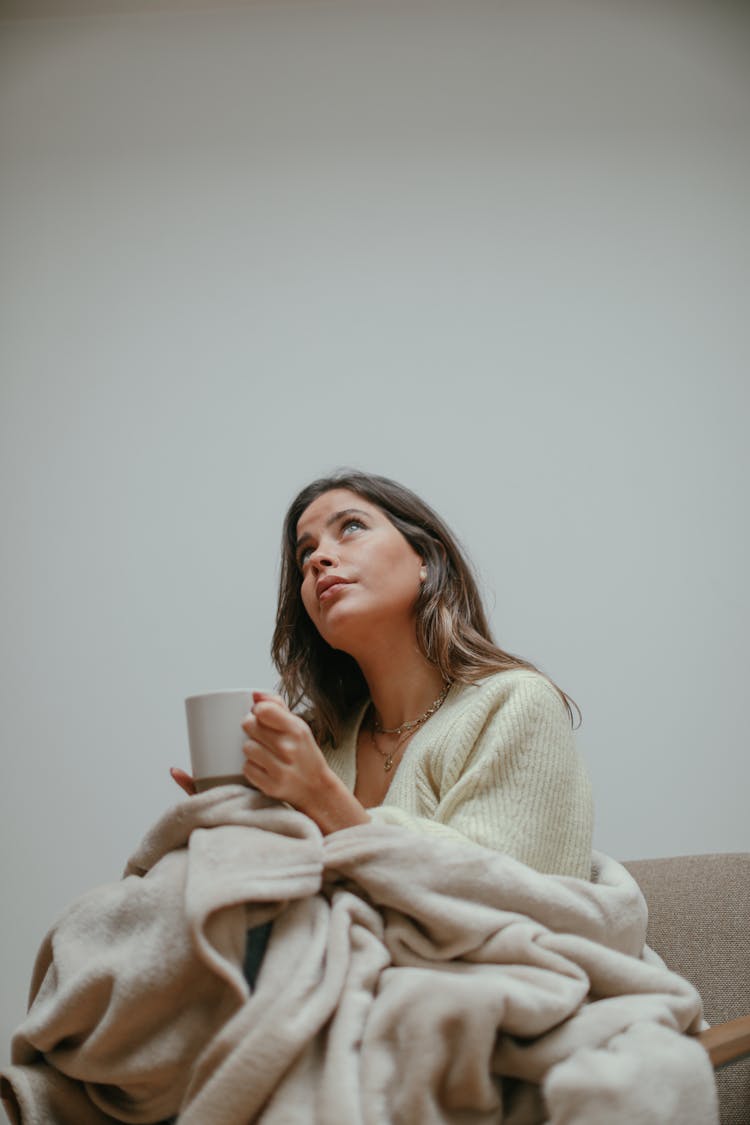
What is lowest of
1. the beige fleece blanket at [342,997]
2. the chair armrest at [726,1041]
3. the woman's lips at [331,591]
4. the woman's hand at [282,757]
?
the chair armrest at [726,1041]

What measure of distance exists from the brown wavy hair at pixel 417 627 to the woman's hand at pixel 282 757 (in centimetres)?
47

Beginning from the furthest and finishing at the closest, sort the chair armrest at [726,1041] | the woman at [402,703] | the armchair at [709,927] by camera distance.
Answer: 1. the armchair at [709,927]
2. the woman at [402,703]
3. the chair armrest at [726,1041]

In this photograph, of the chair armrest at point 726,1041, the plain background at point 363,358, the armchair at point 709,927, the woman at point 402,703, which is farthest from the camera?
the plain background at point 363,358

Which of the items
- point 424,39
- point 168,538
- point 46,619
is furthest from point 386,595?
point 424,39

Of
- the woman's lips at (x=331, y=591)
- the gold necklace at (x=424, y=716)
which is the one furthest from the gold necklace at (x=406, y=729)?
the woman's lips at (x=331, y=591)

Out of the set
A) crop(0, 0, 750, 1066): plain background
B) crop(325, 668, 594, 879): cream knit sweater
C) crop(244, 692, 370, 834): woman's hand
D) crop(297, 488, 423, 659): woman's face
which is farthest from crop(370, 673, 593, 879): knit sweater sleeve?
crop(0, 0, 750, 1066): plain background

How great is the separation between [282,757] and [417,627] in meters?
0.57

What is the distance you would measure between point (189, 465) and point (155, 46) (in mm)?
1040

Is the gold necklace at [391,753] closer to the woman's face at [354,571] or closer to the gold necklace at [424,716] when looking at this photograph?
the gold necklace at [424,716]

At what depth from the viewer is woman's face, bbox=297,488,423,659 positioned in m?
1.61

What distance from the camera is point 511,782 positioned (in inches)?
52.9

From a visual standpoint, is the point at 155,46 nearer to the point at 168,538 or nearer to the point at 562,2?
the point at 562,2

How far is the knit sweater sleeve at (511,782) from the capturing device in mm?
1295

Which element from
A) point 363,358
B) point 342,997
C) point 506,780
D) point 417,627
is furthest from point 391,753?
point 363,358
